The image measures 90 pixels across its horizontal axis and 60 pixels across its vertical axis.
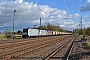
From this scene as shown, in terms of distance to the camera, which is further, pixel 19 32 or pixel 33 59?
pixel 19 32

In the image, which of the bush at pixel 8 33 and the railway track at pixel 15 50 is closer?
the railway track at pixel 15 50

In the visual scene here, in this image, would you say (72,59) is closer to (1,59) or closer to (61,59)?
(61,59)

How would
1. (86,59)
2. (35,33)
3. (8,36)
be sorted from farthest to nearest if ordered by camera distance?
(35,33), (8,36), (86,59)

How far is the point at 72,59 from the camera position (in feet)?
47.7

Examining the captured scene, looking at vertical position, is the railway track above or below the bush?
below

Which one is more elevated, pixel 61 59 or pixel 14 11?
pixel 14 11

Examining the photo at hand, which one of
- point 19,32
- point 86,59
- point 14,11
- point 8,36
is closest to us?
point 86,59

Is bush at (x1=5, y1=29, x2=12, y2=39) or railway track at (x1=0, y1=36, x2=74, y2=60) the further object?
bush at (x1=5, y1=29, x2=12, y2=39)

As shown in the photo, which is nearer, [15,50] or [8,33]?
[15,50]

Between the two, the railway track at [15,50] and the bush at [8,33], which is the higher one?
the bush at [8,33]

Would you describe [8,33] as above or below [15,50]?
above

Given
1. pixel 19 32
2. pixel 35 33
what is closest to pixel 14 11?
pixel 35 33

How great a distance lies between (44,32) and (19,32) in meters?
38.3

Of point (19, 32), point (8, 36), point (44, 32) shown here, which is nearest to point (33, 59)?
point (8, 36)
